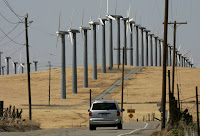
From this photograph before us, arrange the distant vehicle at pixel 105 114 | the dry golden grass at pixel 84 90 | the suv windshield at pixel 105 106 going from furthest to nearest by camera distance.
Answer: the dry golden grass at pixel 84 90, the suv windshield at pixel 105 106, the distant vehicle at pixel 105 114

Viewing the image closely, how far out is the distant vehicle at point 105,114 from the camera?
33.3 m

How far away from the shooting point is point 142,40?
167 metres

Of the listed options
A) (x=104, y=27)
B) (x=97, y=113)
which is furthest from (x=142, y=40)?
(x=97, y=113)

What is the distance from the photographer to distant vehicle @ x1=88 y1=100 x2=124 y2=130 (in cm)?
3328

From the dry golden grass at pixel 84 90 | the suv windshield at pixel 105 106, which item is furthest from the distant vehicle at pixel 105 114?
the dry golden grass at pixel 84 90

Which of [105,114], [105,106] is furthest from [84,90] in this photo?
[105,114]

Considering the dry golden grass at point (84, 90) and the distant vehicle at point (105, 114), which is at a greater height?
the distant vehicle at point (105, 114)

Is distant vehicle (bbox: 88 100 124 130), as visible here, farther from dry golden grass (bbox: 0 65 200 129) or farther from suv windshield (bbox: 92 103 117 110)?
dry golden grass (bbox: 0 65 200 129)

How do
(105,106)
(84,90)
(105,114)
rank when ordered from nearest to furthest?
(105,114), (105,106), (84,90)

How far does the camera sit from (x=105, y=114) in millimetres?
33281

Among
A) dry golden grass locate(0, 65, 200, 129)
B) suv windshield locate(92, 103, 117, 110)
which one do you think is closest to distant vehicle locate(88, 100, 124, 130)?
suv windshield locate(92, 103, 117, 110)

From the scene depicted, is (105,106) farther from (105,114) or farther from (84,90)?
(84,90)

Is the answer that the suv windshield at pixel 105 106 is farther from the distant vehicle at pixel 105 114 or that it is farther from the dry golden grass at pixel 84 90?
the dry golden grass at pixel 84 90

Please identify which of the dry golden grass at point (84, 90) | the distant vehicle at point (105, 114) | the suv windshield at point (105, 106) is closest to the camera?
the distant vehicle at point (105, 114)
